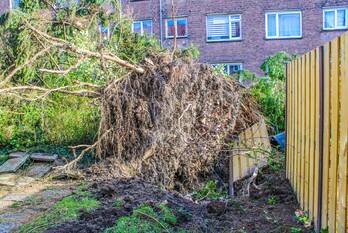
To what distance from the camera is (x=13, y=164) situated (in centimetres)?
666

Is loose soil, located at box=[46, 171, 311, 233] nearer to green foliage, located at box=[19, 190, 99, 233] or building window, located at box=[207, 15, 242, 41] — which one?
green foliage, located at box=[19, 190, 99, 233]

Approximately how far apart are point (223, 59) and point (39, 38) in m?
15.3

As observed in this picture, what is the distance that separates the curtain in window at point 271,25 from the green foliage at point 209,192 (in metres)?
15.4

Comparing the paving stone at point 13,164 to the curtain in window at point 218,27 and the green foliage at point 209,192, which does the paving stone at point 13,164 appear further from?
the curtain in window at point 218,27

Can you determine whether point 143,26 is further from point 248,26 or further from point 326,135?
point 326,135

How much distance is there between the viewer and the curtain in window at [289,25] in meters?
19.8

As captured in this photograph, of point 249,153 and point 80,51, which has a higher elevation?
point 80,51

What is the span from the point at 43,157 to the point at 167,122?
2256 millimetres

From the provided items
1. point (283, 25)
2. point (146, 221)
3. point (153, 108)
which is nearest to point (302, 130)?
point (146, 221)

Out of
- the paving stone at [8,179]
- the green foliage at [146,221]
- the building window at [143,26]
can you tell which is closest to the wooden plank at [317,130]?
the green foliage at [146,221]

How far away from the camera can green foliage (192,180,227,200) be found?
5.78 metres

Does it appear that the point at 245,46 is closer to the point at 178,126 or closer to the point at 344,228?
the point at 178,126

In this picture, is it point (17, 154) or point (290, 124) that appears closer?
point (290, 124)

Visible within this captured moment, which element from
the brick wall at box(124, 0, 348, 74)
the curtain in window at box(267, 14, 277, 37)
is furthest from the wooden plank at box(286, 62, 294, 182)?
the curtain in window at box(267, 14, 277, 37)
